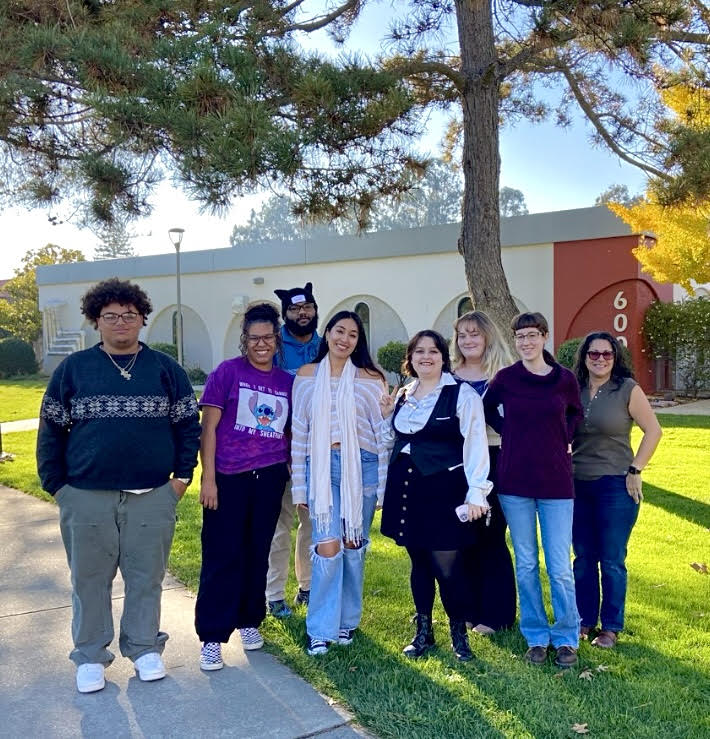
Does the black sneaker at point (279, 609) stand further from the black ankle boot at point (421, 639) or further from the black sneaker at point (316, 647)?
the black ankle boot at point (421, 639)

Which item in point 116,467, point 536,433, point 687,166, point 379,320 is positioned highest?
point 687,166

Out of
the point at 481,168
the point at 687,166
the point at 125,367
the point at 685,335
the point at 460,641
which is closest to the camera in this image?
the point at 125,367

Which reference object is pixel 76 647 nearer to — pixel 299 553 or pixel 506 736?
pixel 299 553

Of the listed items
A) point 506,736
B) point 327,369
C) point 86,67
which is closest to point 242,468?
point 327,369

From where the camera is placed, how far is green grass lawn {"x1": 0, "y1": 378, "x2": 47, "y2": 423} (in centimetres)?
1605

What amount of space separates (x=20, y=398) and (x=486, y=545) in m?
18.2

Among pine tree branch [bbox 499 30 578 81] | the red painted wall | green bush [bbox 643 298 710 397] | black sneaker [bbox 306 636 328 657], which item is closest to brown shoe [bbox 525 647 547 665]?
black sneaker [bbox 306 636 328 657]

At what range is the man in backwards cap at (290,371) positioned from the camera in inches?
173

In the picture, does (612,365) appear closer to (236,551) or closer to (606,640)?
(606,640)

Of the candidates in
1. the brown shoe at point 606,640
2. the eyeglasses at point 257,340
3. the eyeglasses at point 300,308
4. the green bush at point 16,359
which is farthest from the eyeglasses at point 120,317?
the green bush at point 16,359

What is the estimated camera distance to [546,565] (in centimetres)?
354

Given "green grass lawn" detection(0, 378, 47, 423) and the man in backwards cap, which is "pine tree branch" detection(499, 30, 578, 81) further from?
"green grass lawn" detection(0, 378, 47, 423)

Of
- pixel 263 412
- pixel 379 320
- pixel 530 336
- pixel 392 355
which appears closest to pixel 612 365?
pixel 530 336

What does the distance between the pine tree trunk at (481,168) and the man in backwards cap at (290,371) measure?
11.8 feet
